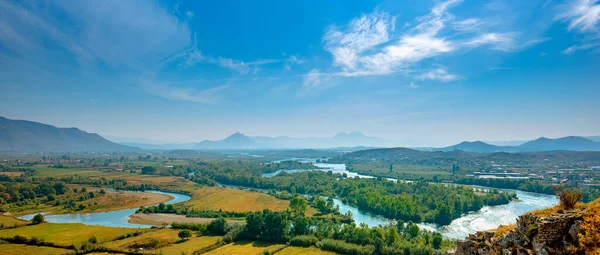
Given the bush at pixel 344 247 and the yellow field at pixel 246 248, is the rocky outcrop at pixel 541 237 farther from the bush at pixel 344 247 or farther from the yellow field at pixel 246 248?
the yellow field at pixel 246 248

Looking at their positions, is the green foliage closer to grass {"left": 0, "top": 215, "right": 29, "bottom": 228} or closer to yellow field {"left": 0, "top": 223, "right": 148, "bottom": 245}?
yellow field {"left": 0, "top": 223, "right": 148, "bottom": 245}

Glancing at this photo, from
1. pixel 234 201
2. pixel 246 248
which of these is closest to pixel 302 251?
pixel 246 248

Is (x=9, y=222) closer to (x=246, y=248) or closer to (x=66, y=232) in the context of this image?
(x=66, y=232)

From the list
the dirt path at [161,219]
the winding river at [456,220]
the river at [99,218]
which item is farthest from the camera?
the river at [99,218]

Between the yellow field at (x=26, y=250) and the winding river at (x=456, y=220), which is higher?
the yellow field at (x=26, y=250)

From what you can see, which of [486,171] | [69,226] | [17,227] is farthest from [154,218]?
[486,171]

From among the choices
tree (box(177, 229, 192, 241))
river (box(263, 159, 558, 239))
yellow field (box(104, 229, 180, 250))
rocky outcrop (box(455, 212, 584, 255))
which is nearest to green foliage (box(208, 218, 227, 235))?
tree (box(177, 229, 192, 241))

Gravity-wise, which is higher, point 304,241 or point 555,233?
point 555,233

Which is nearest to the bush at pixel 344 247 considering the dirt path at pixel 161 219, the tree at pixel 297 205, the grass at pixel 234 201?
the tree at pixel 297 205
